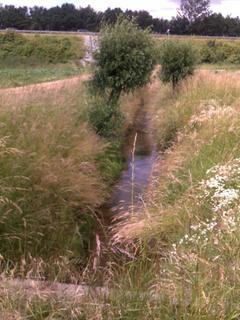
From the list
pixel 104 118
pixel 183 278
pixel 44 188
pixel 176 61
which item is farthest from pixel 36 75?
pixel 183 278

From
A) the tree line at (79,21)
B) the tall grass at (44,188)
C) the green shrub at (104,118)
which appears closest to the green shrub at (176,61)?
the green shrub at (104,118)

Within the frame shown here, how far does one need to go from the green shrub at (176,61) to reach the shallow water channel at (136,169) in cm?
194

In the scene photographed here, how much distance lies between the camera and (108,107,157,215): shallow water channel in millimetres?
9064

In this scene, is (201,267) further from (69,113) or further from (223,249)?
(69,113)

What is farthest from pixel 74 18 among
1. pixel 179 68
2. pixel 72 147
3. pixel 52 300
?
pixel 52 300

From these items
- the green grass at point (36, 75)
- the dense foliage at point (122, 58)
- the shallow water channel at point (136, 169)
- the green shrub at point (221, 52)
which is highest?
the dense foliage at point (122, 58)

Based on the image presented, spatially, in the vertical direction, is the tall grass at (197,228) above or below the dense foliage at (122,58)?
below

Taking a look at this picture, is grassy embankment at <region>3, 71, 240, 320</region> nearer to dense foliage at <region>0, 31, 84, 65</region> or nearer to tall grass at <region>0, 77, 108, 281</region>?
tall grass at <region>0, 77, 108, 281</region>

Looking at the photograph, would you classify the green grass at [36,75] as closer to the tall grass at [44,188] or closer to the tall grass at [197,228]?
the tall grass at [44,188]

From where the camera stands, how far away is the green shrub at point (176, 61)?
23.8m

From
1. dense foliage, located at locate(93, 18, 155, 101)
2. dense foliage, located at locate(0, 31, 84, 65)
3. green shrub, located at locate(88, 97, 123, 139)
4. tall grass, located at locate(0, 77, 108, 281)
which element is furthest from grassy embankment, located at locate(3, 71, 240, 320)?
dense foliage, located at locate(0, 31, 84, 65)

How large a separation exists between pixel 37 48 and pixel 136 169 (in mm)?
54038

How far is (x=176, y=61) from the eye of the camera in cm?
2395

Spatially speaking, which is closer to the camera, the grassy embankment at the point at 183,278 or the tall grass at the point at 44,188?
the grassy embankment at the point at 183,278
